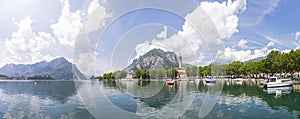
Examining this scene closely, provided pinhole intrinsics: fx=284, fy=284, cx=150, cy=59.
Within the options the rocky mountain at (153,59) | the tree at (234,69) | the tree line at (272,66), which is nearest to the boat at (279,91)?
the tree line at (272,66)

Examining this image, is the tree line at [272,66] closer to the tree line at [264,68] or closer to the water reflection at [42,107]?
the tree line at [264,68]

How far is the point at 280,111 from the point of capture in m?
23.0

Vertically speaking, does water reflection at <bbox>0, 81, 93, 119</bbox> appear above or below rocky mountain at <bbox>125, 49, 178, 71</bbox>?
below

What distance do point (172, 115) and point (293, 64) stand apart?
5941 centimetres

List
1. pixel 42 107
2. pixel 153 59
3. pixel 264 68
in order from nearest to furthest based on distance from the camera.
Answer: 1. pixel 42 107
2. pixel 153 59
3. pixel 264 68

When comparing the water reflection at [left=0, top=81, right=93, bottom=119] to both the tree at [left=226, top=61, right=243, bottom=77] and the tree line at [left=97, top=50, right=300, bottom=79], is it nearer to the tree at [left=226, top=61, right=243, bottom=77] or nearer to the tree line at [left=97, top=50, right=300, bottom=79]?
the tree line at [left=97, top=50, right=300, bottom=79]

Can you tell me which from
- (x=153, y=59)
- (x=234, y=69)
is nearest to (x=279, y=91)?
(x=153, y=59)

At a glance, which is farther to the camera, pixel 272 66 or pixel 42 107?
pixel 272 66

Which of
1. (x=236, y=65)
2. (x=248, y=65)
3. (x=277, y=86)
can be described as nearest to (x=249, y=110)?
(x=277, y=86)

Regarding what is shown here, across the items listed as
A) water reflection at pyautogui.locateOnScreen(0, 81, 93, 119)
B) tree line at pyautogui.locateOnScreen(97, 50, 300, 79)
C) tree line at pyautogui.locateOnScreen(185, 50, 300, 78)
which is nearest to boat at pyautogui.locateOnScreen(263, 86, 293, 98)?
tree line at pyautogui.locateOnScreen(97, 50, 300, 79)

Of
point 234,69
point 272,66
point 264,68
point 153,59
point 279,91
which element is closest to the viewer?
point 153,59

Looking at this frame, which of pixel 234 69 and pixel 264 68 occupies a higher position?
pixel 234 69

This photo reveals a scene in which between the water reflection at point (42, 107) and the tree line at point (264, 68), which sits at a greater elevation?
the tree line at point (264, 68)

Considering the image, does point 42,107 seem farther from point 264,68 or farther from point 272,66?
point 264,68
